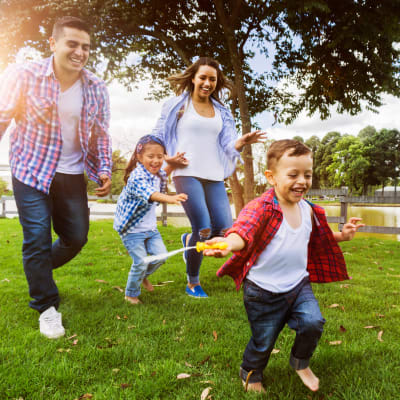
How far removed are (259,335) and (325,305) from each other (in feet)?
7.23

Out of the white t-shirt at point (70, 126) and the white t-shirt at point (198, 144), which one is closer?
the white t-shirt at point (70, 126)

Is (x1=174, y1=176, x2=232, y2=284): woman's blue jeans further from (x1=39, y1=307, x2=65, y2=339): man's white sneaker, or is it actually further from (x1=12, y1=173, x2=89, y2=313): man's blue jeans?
(x1=39, y1=307, x2=65, y2=339): man's white sneaker

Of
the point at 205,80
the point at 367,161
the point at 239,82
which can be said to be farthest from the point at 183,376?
the point at 367,161

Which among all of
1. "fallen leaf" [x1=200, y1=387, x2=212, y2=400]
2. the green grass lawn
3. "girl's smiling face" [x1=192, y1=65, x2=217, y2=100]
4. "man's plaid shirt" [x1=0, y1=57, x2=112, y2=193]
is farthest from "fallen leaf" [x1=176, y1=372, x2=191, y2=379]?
"girl's smiling face" [x1=192, y1=65, x2=217, y2=100]

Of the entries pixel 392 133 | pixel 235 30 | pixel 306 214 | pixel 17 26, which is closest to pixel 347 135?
pixel 392 133

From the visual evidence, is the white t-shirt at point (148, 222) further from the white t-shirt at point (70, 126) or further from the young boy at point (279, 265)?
the young boy at point (279, 265)

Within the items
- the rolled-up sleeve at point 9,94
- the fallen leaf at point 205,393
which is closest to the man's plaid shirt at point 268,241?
the fallen leaf at point 205,393

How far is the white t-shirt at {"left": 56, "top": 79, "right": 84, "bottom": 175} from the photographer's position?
3.39 metres

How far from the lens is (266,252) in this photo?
2.23 metres

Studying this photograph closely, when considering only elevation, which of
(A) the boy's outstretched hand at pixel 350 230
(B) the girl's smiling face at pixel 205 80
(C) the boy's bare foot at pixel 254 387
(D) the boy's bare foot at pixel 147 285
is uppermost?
(B) the girl's smiling face at pixel 205 80

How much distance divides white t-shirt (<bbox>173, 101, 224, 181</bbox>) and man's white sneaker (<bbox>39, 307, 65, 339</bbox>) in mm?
1931

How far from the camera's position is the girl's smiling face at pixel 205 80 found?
411 centimetres

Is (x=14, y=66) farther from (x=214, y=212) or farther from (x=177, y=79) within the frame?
(x=214, y=212)

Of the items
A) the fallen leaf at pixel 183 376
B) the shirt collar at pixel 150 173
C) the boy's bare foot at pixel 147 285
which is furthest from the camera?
the boy's bare foot at pixel 147 285
